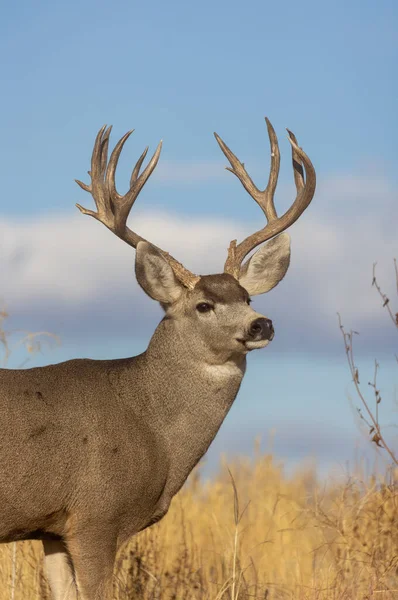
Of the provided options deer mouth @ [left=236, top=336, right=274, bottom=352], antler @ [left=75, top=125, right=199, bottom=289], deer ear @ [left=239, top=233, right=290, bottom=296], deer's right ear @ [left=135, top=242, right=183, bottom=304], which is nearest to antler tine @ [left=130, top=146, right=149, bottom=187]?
antler @ [left=75, top=125, right=199, bottom=289]

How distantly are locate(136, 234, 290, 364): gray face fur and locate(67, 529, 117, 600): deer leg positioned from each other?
1562 millimetres

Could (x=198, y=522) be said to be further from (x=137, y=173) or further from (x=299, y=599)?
(x=137, y=173)

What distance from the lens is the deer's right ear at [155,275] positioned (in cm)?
835

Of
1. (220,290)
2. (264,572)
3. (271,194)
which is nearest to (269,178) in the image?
(271,194)

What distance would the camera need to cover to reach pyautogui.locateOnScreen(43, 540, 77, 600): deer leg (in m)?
8.02

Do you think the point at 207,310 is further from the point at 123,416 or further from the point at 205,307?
the point at 123,416

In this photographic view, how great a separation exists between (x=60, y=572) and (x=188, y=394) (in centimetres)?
163

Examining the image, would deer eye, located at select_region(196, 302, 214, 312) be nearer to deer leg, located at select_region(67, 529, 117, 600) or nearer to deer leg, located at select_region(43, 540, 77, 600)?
deer leg, located at select_region(67, 529, 117, 600)

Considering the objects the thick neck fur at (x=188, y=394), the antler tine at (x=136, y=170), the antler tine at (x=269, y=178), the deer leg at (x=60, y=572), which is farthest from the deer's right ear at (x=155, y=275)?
the deer leg at (x=60, y=572)

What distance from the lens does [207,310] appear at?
27.3ft

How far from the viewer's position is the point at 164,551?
1059cm

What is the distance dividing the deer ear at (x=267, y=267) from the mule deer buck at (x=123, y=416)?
0.4 inches

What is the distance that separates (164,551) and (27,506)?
10.5ft

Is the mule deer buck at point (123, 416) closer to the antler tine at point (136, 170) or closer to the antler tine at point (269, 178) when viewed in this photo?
the antler tine at point (136, 170)
